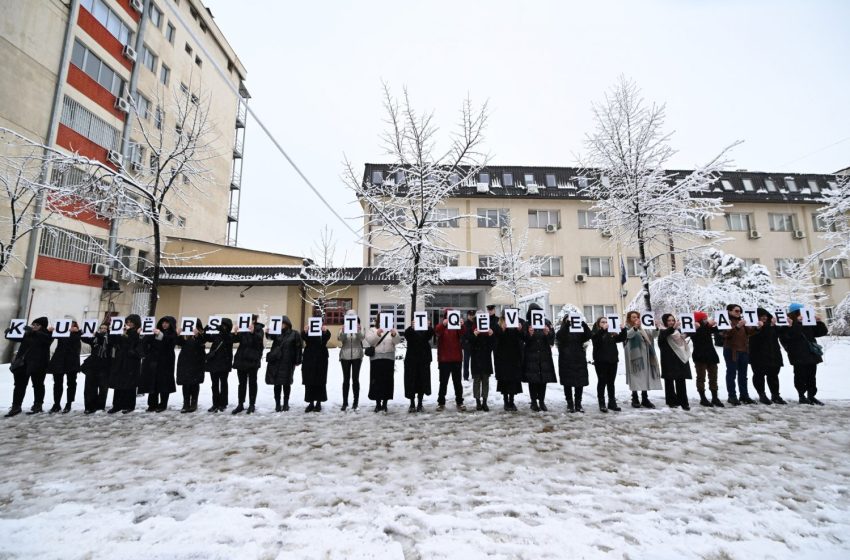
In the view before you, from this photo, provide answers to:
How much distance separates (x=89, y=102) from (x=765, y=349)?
29.4m

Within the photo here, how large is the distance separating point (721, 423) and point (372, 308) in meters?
21.3

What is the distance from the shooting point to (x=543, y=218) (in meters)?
32.5

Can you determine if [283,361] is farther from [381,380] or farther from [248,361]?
[381,380]

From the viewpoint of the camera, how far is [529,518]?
3.56m

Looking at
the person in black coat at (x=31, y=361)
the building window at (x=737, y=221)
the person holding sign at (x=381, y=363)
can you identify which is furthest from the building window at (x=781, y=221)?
the person in black coat at (x=31, y=361)

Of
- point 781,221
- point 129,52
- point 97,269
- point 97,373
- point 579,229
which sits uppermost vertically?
point 129,52

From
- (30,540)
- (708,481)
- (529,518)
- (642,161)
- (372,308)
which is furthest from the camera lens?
(372,308)

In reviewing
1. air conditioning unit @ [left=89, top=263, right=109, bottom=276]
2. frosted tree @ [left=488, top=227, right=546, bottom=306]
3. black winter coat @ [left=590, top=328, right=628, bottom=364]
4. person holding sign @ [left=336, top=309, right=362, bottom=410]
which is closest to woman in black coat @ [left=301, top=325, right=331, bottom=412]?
person holding sign @ [left=336, top=309, right=362, bottom=410]

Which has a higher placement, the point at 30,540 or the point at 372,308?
the point at 372,308

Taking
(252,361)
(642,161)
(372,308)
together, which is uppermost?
(642,161)

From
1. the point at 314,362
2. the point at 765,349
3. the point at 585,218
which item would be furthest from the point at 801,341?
the point at 585,218

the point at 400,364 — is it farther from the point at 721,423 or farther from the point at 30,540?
the point at 30,540

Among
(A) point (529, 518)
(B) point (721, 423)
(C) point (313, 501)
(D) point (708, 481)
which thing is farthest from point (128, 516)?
(B) point (721, 423)

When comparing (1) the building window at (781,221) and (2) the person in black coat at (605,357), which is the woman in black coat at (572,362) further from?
(1) the building window at (781,221)
